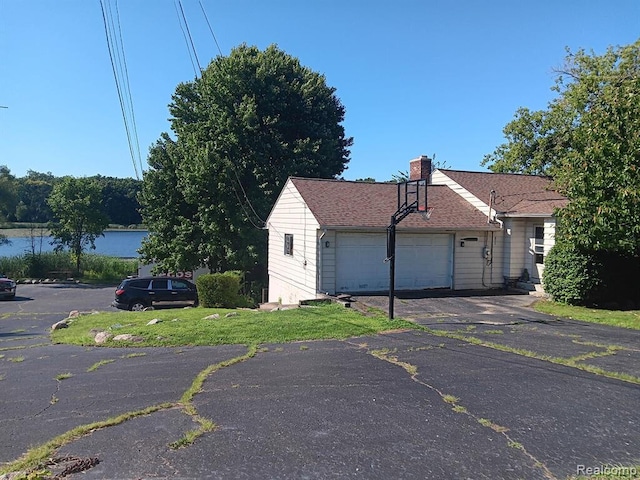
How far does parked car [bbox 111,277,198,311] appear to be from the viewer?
1822cm

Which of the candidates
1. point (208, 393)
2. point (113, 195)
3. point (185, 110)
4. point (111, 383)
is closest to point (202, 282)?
point (111, 383)

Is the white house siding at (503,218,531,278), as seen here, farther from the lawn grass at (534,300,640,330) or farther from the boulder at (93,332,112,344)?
the boulder at (93,332,112,344)

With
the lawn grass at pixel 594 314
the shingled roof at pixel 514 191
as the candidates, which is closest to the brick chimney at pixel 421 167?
the shingled roof at pixel 514 191

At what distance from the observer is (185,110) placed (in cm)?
2912

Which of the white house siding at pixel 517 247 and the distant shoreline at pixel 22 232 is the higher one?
the distant shoreline at pixel 22 232

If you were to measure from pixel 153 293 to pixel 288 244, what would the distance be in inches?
227

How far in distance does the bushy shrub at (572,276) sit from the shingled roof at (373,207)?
3172mm

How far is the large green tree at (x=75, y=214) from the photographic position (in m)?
36.7

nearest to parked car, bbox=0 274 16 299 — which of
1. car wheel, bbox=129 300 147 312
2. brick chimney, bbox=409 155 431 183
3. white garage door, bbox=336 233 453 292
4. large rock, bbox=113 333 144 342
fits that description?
car wheel, bbox=129 300 147 312

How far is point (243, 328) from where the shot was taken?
10359 mm

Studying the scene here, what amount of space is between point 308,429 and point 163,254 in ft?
77.6

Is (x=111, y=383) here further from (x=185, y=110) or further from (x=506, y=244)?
(x=185, y=110)

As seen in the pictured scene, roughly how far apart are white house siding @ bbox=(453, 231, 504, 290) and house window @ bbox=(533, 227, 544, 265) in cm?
115

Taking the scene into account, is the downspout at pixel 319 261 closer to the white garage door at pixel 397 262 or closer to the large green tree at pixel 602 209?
the white garage door at pixel 397 262
